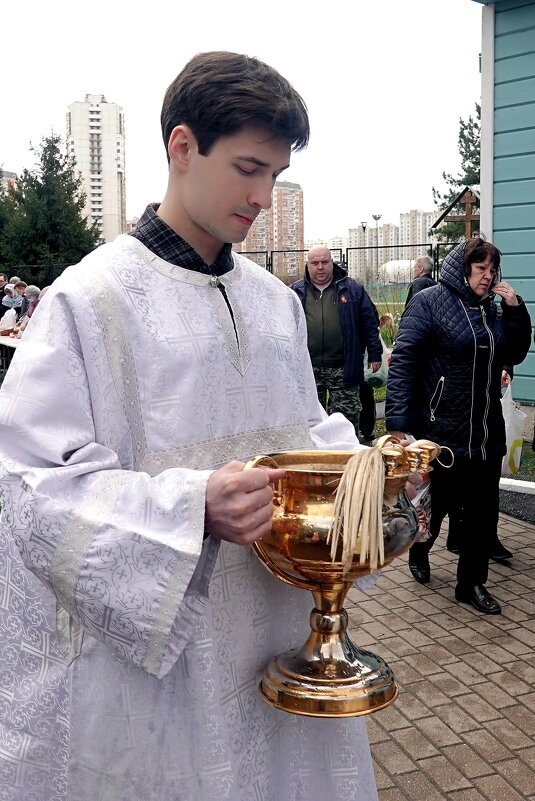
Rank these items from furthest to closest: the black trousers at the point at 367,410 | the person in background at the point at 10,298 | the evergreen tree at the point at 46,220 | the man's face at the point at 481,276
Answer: the evergreen tree at the point at 46,220
the person in background at the point at 10,298
the black trousers at the point at 367,410
the man's face at the point at 481,276

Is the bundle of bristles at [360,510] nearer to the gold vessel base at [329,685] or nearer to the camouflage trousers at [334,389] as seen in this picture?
the gold vessel base at [329,685]

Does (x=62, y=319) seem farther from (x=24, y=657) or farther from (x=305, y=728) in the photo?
(x=305, y=728)

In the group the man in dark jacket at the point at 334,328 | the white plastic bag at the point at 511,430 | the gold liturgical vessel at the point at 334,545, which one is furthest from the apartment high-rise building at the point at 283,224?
the gold liturgical vessel at the point at 334,545

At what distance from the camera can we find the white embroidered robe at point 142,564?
1.48 m

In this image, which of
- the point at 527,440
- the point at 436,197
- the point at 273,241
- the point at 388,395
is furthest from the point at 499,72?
the point at 436,197

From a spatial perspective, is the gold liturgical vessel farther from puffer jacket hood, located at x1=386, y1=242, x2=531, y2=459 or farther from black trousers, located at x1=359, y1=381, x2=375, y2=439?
black trousers, located at x1=359, y1=381, x2=375, y2=439

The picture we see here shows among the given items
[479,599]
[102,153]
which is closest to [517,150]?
[479,599]

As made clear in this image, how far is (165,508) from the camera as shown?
148 cm

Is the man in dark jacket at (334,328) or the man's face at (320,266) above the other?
the man's face at (320,266)

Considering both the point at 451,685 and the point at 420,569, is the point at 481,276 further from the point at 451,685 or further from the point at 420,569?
the point at 451,685

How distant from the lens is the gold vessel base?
157cm

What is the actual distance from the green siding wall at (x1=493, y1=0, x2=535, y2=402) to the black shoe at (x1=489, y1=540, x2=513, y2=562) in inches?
148

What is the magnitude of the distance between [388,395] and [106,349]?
3343mm

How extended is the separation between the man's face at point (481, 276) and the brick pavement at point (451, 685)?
64.5 inches
